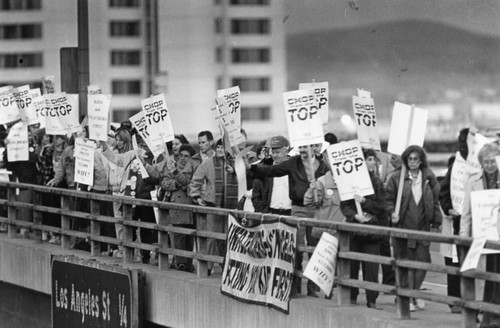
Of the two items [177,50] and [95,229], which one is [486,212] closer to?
[177,50]

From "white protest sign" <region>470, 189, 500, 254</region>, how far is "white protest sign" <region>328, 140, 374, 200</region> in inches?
86.8

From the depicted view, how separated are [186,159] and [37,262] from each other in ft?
10.1

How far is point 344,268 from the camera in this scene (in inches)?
487

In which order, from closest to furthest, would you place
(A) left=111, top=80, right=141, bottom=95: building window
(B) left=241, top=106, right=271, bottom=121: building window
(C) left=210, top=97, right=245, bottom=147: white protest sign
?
(C) left=210, top=97, right=245, bottom=147: white protest sign → (B) left=241, top=106, right=271, bottom=121: building window → (A) left=111, top=80, right=141, bottom=95: building window

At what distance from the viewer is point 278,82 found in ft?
52.2

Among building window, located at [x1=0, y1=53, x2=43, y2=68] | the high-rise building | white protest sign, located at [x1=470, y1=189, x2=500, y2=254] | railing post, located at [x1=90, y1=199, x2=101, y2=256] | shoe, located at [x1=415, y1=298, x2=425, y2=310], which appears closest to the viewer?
white protest sign, located at [x1=470, y1=189, x2=500, y2=254]

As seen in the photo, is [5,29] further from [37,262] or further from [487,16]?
[487,16]

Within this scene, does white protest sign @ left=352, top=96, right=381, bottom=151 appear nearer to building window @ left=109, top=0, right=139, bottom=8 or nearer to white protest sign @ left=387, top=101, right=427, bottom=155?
white protest sign @ left=387, top=101, right=427, bottom=155

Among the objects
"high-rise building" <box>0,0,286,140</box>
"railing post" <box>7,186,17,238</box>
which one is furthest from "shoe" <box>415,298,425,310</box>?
"railing post" <box>7,186,17,238</box>

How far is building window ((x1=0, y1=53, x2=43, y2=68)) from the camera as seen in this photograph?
2098 cm

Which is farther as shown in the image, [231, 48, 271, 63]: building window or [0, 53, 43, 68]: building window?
[0, 53, 43, 68]: building window

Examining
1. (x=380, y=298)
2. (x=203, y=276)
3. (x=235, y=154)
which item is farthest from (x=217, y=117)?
(x=380, y=298)

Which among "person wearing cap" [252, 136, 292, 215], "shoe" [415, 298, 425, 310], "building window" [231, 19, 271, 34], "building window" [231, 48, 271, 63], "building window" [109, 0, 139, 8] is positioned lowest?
"shoe" [415, 298, 425, 310]

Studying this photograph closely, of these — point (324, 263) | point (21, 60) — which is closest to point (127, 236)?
point (324, 263)
